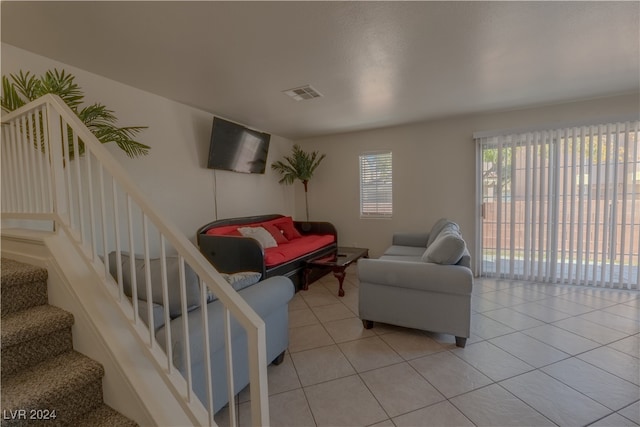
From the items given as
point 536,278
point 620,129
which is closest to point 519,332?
point 536,278

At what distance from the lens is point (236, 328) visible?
1.51 meters

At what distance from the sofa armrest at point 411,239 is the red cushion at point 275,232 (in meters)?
1.73

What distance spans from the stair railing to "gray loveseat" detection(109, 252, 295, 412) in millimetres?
55

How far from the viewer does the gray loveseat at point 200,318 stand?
1271 millimetres

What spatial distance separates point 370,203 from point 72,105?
409cm

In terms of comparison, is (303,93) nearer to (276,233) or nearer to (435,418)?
(276,233)

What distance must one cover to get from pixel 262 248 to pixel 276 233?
3.70 feet

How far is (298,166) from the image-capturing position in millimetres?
5051

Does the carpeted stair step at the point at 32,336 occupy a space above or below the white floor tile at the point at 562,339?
above

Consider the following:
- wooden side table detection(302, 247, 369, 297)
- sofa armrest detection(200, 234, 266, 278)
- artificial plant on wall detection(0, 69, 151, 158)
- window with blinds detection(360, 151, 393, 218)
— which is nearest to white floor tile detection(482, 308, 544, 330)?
wooden side table detection(302, 247, 369, 297)

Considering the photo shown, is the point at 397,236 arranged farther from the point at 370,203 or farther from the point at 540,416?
the point at 540,416

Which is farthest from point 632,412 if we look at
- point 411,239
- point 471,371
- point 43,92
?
point 43,92

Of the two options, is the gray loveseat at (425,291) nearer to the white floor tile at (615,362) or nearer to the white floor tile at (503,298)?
the white floor tile at (615,362)

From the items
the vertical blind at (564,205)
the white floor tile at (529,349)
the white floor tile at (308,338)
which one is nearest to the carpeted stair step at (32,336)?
the white floor tile at (308,338)
